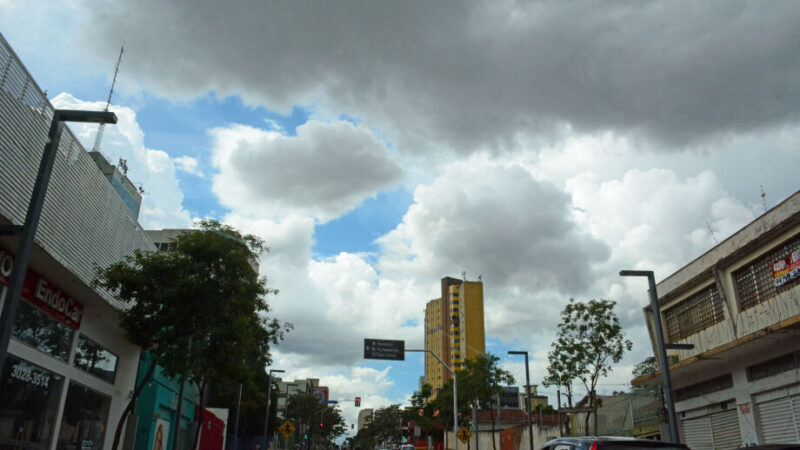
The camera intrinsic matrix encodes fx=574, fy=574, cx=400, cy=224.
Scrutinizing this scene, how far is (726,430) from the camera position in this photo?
19.6 meters

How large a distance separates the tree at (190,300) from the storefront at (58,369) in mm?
1553

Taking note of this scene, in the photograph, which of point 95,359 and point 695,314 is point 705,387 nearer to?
point 695,314

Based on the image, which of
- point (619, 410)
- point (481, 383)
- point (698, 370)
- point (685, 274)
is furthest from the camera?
point (481, 383)

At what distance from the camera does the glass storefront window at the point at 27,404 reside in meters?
14.4

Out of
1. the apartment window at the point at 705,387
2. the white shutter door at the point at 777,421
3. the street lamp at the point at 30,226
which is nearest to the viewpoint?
the street lamp at the point at 30,226

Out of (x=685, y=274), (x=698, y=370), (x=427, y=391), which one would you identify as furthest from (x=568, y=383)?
(x=427, y=391)

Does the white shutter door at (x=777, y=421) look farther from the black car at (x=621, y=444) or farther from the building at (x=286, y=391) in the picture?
the building at (x=286, y=391)

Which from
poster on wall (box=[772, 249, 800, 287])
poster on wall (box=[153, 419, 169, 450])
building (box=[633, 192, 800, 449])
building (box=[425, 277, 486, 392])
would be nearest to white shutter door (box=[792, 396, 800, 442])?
building (box=[633, 192, 800, 449])

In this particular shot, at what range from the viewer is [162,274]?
17.3 meters

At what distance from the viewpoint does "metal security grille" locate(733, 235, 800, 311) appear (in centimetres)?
1600

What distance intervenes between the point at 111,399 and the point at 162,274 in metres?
8.18

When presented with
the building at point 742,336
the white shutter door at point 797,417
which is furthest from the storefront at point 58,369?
the white shutter door at point 797,417

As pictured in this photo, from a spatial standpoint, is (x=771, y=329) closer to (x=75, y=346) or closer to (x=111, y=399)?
(x=75, y=346)

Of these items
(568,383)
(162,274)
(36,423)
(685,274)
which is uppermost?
(685,274)
